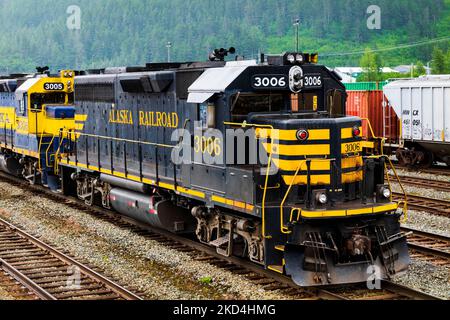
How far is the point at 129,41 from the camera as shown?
5251 inches

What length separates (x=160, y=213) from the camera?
12961mm

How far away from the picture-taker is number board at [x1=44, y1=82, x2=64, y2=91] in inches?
797

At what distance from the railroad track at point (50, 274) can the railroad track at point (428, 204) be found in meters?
8.52

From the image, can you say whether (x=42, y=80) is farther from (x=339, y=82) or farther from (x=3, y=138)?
(x=339, y=82)

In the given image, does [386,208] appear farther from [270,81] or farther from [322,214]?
[270,81]

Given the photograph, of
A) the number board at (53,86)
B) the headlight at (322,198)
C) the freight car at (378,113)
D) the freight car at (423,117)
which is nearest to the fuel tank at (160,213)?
the headlight at (322,198)

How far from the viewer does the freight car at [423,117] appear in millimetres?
22594

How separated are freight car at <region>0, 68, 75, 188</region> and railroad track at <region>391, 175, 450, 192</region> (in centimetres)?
1030

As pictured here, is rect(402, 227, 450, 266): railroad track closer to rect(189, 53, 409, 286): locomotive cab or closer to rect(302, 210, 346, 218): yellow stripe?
rect(189, 53, 409, 286): locomotive cab

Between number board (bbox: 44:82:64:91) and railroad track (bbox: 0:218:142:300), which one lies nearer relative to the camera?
railroad track (bbox: 0:218:142:300)

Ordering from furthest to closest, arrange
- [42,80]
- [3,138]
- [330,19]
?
[330,19], [3,138], [42,80]

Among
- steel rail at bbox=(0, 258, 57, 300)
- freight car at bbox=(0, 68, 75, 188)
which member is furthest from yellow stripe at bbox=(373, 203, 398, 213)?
Answer: freight car at bbox=(0, 68, 75, 188)
